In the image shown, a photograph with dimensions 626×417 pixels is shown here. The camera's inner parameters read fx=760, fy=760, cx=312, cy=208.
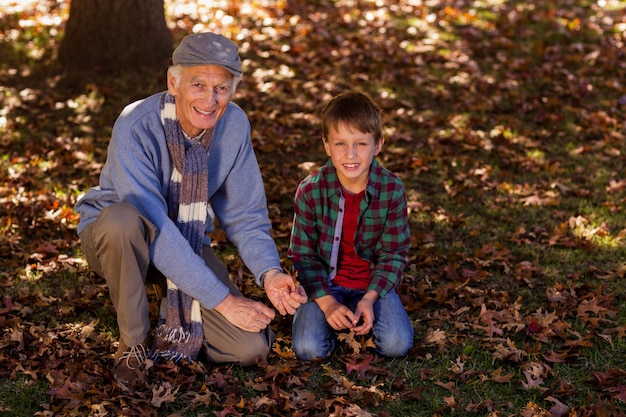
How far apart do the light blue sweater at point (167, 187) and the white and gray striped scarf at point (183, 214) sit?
66 millimetres

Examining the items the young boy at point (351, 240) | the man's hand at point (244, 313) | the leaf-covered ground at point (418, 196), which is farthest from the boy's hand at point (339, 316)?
the man's hand at point (244, 313)

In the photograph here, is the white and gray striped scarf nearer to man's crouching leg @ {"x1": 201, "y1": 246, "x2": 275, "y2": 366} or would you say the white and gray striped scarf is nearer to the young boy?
man's crouching leg @ {"x1": 201, "y1": 246, "x2": 275, "y2": 366}

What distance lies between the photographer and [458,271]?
545 cm

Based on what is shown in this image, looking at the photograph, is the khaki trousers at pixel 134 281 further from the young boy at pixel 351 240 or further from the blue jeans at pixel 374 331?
the young boy at pixel 351 240

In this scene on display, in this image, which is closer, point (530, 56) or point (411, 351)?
point (411, 351)

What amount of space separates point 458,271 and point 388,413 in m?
1.80

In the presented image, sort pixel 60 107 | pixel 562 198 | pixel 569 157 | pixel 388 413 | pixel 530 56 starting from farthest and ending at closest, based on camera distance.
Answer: pixel 530 56 < pixel 60 107 < pixel 569 157 < pixel 562 198 < pixel 388 413

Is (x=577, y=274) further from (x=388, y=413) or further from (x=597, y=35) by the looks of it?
(x=597, y=35)

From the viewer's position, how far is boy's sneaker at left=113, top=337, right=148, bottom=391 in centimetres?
404

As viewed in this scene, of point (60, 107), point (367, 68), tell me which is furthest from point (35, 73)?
point (367, 68)

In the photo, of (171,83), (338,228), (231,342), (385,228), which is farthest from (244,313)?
(171,83)

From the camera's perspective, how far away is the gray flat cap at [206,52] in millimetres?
3955

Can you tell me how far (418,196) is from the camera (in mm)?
6680

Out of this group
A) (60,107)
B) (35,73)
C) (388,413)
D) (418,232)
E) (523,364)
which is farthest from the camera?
(35,73)
